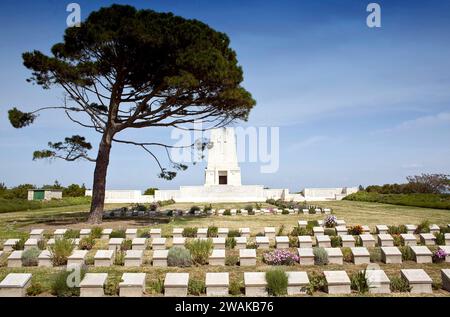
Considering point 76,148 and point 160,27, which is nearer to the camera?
point 160,27

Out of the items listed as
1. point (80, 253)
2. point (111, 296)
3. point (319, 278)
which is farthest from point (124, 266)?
point (319, 278)

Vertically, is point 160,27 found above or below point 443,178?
above

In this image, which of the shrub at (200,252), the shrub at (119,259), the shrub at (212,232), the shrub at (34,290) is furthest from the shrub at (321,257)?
the shrub at (34,290)

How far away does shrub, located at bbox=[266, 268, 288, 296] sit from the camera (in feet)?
22.6

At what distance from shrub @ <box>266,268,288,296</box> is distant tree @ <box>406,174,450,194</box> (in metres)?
35.0

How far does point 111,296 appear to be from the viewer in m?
6.93

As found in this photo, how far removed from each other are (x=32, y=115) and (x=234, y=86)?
800 centimetres

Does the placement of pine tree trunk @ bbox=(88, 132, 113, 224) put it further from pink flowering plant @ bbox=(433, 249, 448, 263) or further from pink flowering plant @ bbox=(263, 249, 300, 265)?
pink flowering plant @ bbox=(433, 249, 448, 263)

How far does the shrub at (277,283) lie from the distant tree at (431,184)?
35018mm

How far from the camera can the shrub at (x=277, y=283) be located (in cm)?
688

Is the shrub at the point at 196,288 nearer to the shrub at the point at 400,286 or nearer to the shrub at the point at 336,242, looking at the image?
the shrub at the point at 400,286

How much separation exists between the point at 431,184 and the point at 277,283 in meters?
35.7
